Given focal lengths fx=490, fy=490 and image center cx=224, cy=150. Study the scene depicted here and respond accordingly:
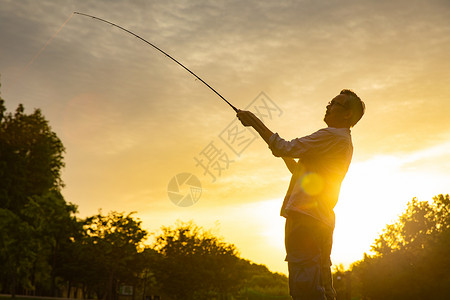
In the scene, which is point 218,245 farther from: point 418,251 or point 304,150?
point 304,150

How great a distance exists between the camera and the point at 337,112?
4617 millimetres

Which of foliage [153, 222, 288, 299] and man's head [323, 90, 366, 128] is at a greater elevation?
foliage [153, 222, 288, 299]

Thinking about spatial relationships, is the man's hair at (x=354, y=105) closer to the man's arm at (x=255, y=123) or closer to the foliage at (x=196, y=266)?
the man's arm at (x=255, y=123)

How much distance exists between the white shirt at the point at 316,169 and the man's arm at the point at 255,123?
105 mm

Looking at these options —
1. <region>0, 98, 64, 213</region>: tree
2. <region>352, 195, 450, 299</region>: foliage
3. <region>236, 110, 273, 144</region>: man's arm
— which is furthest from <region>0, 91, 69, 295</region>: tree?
<region>236, 110, 273, 144</region>: man's arm

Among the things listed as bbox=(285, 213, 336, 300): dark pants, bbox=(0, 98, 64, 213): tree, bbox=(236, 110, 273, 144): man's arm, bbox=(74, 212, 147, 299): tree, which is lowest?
bbox=(285, 213, 336, 300): dark pants

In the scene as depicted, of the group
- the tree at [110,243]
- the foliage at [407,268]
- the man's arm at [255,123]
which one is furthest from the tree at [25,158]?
the man's arm at [255,123]

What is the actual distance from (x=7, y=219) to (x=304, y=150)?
153ft

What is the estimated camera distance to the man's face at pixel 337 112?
181 inches

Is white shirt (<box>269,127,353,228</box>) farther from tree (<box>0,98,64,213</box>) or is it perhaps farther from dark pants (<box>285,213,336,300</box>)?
tree (<box>0,98,64,213</box>)

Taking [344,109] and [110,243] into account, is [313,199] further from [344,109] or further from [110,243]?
[110,243]

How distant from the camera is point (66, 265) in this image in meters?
56.0

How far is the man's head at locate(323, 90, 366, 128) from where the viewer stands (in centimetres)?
459

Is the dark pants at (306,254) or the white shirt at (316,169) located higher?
the white shirt at (316,169)
